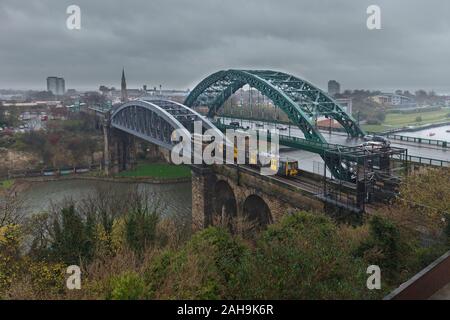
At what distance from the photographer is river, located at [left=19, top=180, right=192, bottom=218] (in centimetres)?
3697

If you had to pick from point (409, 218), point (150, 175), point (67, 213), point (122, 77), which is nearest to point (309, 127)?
point (409, 218)

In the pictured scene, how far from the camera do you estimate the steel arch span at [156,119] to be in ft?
123

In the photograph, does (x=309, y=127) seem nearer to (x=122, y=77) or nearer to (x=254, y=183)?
(x=254, y=183)

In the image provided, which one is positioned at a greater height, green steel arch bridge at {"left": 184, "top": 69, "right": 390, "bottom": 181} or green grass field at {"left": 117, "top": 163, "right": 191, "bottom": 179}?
green steel arch bridge at {"left": 184, "top": 69, "right": 390, "bottom": 181}

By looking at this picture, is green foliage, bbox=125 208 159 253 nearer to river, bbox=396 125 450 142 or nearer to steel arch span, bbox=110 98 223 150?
steel arch span, bbox=110 98 223 150

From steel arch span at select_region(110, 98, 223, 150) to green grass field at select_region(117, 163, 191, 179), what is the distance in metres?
6.60

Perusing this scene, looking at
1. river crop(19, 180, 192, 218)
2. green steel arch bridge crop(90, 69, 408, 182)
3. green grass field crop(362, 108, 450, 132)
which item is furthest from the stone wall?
green grass field crop(362, 108, 450, 132)

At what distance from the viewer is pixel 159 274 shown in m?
10.9

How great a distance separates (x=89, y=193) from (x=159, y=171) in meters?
13.4

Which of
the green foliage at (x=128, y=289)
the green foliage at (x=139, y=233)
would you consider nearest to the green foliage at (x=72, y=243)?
the green foliage at (x=139, y=233)

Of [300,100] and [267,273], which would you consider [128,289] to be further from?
[300,100]

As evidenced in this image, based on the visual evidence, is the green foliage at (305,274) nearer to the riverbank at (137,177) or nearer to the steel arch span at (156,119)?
the steel arch span at (156,119)

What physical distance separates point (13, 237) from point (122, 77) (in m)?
83.2

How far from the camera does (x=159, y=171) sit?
54688 mm
